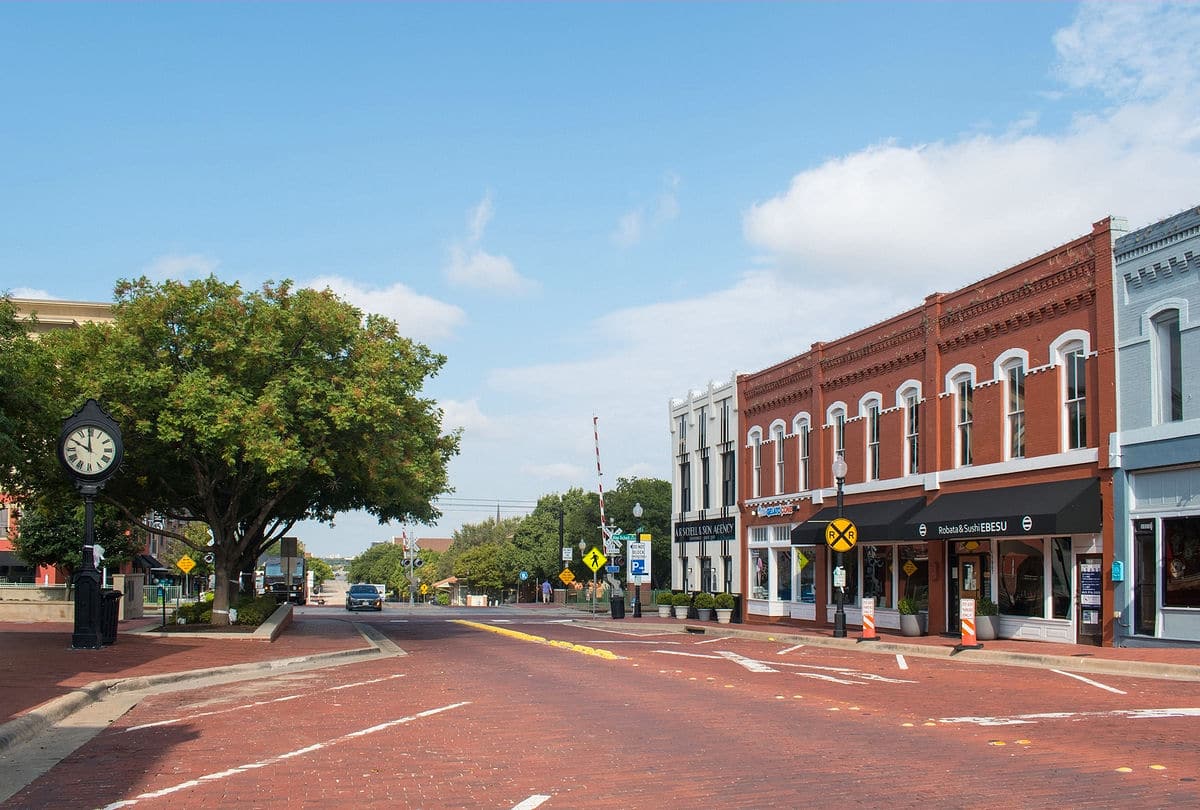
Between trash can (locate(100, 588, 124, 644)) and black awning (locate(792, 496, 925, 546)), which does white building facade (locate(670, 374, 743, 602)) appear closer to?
black awning (locate(792, 496, 925, 546))

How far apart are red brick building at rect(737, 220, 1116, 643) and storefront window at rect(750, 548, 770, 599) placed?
2.59 feet

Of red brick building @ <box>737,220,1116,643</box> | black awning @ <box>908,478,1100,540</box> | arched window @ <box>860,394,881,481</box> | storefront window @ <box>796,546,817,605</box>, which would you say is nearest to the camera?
black awning @ <box>908,478,1100,540</box>

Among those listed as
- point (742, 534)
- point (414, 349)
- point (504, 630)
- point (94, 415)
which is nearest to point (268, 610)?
point (504, 630)

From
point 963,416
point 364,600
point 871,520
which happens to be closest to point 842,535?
point 871,520

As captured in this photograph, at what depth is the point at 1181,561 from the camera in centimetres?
2344

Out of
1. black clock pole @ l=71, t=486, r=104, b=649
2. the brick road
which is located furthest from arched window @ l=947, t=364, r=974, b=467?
black clock pole @ l=71, t=486, r=104, b=649

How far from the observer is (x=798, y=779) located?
9117 millimetres

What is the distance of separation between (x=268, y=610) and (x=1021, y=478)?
2174 cm

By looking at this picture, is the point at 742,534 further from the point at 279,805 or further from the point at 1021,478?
the point at 279,805

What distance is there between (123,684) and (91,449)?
771 cm

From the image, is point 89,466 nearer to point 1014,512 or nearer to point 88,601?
point 88,601

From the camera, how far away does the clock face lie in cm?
2255

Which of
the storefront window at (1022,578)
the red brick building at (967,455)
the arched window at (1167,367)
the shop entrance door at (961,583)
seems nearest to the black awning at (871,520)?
the red brick building at (967,455)

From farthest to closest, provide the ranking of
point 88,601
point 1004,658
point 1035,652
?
point 1035,652
point 1004,658
point 88,601
